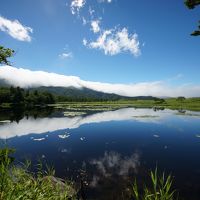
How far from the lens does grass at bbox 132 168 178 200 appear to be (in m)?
7.22

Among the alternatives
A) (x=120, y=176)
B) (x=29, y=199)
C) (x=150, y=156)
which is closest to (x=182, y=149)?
(x=150, y=156)

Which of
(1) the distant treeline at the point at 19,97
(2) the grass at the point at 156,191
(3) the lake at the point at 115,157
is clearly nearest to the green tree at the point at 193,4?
(2) the grass at the point at 156,191

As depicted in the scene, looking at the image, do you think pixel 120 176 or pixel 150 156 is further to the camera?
pixel 150 156

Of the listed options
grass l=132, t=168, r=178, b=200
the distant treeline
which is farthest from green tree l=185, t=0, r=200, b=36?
the distant treeline

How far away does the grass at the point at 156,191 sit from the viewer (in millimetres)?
7221

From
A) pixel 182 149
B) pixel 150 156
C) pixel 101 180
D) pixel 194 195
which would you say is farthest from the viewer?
pixel 182 149

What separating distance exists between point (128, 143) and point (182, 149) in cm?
771

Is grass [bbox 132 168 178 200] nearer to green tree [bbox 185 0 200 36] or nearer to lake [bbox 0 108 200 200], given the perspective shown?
lake [bbox 0 108 200 200]

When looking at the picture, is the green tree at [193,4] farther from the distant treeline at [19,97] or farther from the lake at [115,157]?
the distant treeline at [19,97]

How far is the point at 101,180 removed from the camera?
18203 mm

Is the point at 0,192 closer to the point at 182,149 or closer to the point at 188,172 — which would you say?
the point at 188,172

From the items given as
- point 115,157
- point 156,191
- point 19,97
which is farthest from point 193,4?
point 19,97

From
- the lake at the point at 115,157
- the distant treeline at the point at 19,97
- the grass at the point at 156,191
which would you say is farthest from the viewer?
the distant treeline at the point at 19,97

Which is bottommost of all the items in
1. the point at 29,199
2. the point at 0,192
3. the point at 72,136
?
the point at 72,136
